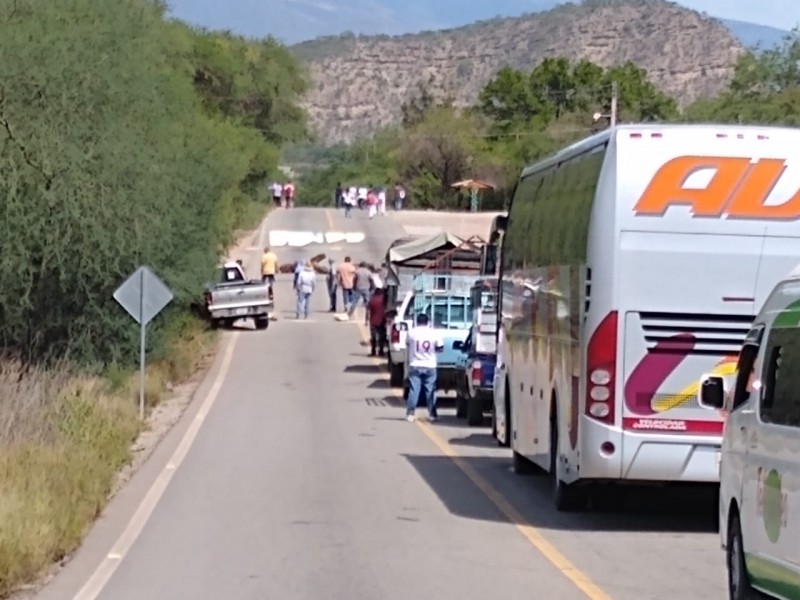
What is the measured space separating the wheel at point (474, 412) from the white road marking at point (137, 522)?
442 centimetres

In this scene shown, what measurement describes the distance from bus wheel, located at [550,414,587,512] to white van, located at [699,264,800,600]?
494cm

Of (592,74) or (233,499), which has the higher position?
(592,74)

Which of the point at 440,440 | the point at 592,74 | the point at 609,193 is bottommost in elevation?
the point at 440,440

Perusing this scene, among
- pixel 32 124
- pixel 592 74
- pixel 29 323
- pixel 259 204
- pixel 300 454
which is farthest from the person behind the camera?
pixel 592 74

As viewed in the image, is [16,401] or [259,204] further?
[259,204]

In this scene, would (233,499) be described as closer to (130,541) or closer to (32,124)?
(130,541)

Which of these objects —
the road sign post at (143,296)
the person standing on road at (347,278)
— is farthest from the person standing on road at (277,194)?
the road sign post at (143,296)

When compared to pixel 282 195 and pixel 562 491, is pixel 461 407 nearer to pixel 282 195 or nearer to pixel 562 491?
pixel 562 491

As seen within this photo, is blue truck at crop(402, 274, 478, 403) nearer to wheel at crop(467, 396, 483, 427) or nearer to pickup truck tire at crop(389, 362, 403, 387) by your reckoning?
pickup truck tire at crop(389, 362, 403, 387)

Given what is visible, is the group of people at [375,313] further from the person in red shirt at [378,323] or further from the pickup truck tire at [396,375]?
the pickup truck tire at [396,375]

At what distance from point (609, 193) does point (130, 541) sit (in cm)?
537

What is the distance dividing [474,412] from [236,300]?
768 inches

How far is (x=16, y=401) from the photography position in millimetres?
23688

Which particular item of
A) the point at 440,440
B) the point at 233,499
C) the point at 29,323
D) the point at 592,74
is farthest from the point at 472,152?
the point at 233,499
